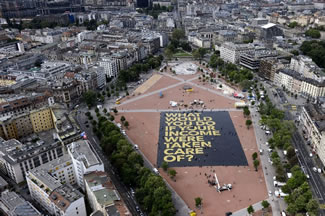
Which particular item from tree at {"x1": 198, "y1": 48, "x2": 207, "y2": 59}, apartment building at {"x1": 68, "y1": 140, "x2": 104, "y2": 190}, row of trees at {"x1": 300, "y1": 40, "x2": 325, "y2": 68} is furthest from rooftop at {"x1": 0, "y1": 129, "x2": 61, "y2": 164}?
row of trees at {"x1": 300, "y1": 40, "x2": 325, "y2": 68}

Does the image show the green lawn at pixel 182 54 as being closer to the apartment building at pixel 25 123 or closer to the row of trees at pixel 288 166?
the row of trees at pixel 288 166

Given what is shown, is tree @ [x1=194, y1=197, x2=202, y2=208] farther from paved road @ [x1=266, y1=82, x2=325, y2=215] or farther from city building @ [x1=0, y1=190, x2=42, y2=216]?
city building @ [x1=0, y1=190, x2=42, y2=216]

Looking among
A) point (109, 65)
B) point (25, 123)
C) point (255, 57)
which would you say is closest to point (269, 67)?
point (255, 57)

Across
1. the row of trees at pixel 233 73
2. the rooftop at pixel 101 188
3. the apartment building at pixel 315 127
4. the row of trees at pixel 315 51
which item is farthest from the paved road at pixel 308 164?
the row of trees at pixel 315 51

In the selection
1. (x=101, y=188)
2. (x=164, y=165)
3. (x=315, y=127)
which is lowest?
(x=164, y=165)

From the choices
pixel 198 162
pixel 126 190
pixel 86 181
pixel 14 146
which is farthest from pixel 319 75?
pixel 14 146

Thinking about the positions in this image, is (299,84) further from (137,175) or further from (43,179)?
(43,179)
